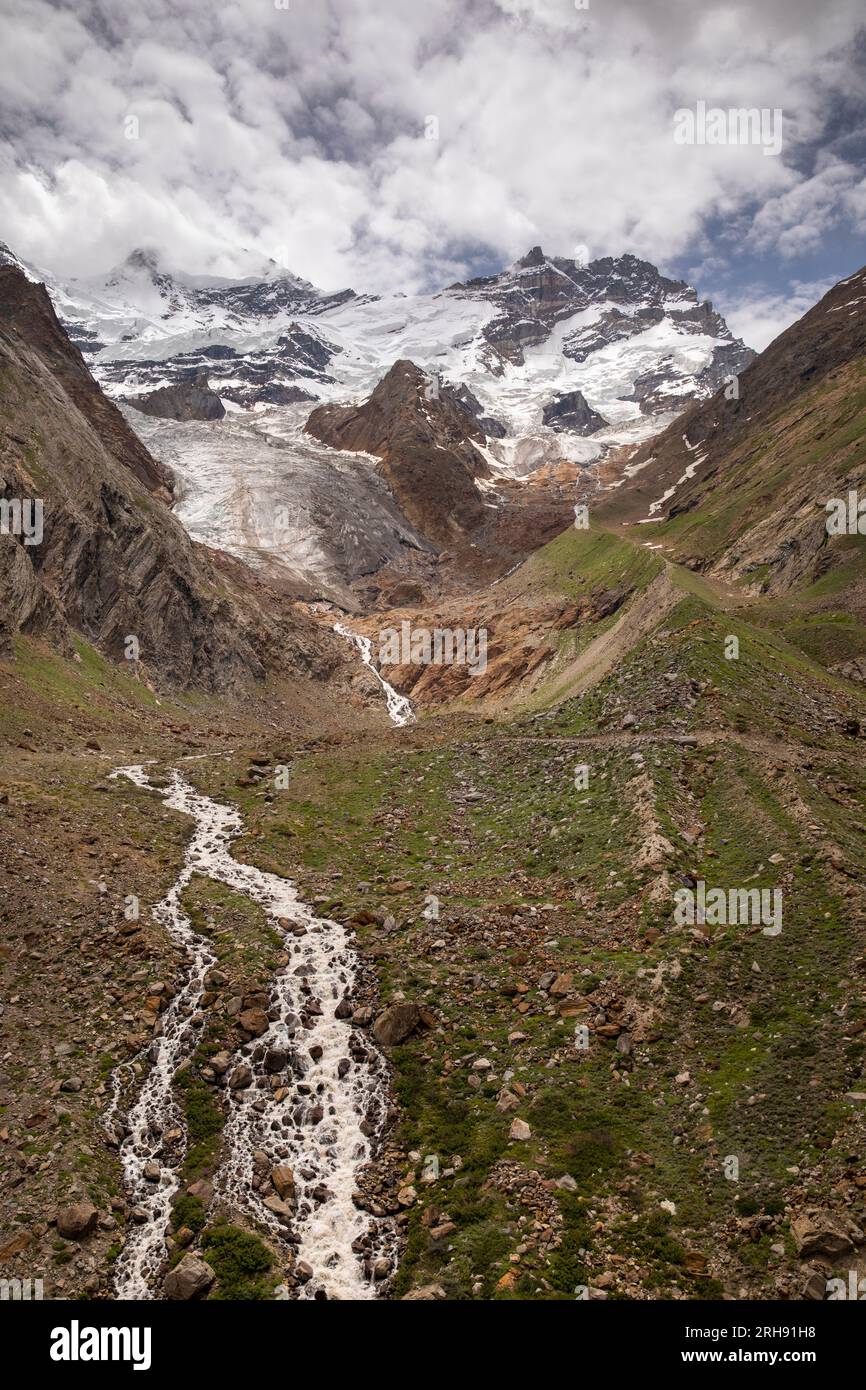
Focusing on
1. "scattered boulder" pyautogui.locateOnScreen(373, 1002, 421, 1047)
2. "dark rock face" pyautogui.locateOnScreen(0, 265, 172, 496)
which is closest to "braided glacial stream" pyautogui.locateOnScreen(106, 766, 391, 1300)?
"scattered boulder" pyautogui.locateOnScreen(373, 1002, 421, 1047)

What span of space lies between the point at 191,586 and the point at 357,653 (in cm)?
3034

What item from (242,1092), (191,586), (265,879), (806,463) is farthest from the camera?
(806,463)


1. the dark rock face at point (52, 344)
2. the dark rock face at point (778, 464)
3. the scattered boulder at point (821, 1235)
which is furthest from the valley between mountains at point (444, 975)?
the dark rock face at point (52, 344)

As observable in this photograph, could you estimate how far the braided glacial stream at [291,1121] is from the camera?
1591cm

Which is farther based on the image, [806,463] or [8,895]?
[806,463]

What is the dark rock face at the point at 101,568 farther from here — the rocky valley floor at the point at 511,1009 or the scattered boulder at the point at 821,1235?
the scattered boulder at the point at 821,1235

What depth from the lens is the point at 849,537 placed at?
6831 centimetres

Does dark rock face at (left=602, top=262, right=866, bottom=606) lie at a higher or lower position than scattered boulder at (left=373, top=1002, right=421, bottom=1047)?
higher

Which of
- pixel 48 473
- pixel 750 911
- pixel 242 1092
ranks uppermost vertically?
pixel 48 473

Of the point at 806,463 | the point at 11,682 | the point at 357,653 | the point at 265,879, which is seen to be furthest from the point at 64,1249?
→ the point at 806,463

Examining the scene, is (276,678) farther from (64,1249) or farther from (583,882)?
(64,1249)

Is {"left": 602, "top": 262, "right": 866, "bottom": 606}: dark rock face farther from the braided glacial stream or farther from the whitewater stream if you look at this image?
the braided glacial stream

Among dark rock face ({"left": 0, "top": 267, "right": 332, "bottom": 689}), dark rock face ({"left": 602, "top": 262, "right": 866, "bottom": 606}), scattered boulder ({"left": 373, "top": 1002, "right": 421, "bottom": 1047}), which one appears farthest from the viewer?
dark rock face ({"left": 602, "top": 262, "right": 866, "bottom": 606})

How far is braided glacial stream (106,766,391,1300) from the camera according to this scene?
52.2 ft
